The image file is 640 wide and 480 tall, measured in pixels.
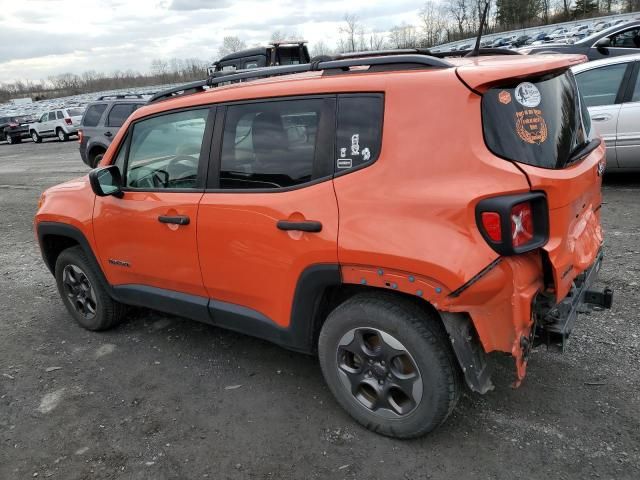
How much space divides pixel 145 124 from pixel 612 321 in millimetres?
3476

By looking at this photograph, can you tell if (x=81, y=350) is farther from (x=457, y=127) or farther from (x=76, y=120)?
(x=76, y=120)

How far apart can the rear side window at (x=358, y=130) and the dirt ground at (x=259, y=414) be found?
1439 mm

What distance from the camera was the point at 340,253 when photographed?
97.6 inches

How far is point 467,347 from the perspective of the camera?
2311mm

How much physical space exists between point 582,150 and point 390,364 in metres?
1.46

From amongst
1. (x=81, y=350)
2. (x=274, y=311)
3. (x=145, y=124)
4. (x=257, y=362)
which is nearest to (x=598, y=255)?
(x=274, y=311)

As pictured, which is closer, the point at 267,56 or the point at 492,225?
the point at 492,225

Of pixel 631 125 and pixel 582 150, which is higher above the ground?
pixel 582 150

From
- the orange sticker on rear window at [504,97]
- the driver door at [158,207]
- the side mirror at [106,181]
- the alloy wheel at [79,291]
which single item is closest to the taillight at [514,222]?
the orange sticker on rear window at [504,97]

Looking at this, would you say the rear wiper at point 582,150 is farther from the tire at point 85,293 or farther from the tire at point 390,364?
the tire at point 85,293

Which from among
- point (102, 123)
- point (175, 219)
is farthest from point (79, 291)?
point (102, 123)

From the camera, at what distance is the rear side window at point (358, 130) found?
246cm

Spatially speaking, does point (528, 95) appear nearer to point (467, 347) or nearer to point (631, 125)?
point (467, 347)

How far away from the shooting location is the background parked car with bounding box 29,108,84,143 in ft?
82.6
